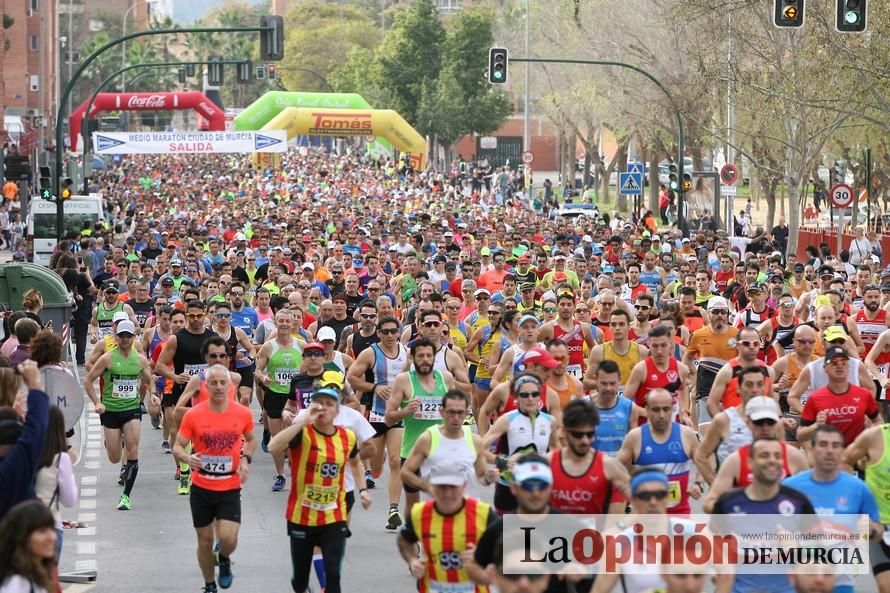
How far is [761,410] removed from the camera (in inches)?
368

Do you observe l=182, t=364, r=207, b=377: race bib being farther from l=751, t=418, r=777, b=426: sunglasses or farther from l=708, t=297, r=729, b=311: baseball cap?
l=751, t=418, r=777, b=426: sunglasses

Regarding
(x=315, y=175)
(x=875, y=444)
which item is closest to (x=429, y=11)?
(x=315, y=175)

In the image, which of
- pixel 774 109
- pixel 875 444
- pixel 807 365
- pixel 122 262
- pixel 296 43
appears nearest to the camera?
pixel 875 444

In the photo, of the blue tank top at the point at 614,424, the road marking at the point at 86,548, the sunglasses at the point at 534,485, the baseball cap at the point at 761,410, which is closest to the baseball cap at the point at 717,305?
the blue tank top at the point at 614,424

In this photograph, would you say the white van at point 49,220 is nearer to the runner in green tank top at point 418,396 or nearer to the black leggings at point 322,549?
the runner in green tank top at point 418,396

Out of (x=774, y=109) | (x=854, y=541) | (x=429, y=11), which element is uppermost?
(x=429, y=11)

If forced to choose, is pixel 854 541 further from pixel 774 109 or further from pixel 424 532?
pixel 774 109

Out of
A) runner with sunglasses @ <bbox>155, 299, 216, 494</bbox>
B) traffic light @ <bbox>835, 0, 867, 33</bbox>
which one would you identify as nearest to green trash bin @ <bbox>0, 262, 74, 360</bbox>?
runner with sunglasses @ <bbox>155, 299, 216, 494</bbox>

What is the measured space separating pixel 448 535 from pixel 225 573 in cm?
348

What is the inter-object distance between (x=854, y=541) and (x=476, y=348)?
360 inches

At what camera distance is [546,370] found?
40.3ft

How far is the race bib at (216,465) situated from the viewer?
36.7 ft

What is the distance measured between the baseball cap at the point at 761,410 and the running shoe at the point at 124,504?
6805 mm

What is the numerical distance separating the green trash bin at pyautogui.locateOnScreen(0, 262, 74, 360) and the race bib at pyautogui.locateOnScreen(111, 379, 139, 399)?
7538 millimetres
